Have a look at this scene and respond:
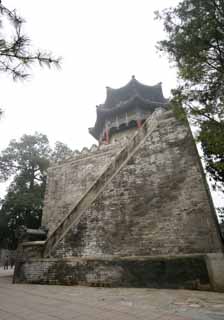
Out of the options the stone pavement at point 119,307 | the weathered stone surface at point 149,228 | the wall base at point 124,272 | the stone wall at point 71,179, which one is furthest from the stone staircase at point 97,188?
the stone wall at point 71,179

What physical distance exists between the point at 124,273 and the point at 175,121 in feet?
17.4

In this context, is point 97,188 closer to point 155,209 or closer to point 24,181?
point 155,209

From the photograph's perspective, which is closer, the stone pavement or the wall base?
the stone pavement

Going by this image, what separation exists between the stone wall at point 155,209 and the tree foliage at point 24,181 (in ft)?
30.0

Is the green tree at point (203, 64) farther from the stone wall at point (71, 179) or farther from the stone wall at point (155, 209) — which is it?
the stone wall at point (71, 179)

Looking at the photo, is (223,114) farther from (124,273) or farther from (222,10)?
(124,273)

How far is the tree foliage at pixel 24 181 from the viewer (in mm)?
15023

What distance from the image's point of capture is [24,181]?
1720 cm

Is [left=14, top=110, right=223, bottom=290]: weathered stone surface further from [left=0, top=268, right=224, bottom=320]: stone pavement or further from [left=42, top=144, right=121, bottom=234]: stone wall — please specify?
[left=42, top=144, right=121, bottom=234]: stone wall

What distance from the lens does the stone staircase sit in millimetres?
6605

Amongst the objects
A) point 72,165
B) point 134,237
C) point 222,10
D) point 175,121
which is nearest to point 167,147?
point 175,121

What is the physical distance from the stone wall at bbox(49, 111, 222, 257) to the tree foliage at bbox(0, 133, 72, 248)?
360 inches

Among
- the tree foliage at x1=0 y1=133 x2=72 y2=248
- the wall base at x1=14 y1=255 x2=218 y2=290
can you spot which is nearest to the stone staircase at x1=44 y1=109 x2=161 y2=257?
the wall base at x1=14 y1=255 x2=218 y2=290

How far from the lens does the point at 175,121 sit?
694 cm
